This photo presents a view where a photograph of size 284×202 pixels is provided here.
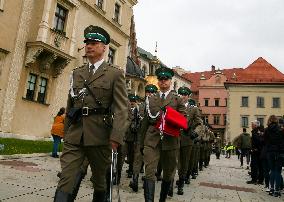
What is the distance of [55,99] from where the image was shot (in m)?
20.9

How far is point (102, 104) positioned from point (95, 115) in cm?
16

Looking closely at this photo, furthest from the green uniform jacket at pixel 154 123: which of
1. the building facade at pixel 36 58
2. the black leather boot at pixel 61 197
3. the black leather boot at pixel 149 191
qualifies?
the building facade at pixel 36 58

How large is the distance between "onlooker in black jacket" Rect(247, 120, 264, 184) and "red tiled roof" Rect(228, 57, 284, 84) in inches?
1821

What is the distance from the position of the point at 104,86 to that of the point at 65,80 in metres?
18.4

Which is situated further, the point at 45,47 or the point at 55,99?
the point at 55,99

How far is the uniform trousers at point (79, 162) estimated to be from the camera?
11.6 ft

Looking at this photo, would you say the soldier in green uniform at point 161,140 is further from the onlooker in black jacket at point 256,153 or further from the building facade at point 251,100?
the building facade at point 251,100

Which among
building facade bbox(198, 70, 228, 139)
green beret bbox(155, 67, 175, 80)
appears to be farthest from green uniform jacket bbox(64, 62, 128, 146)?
building facade bbox(198, 70, 228, 139)

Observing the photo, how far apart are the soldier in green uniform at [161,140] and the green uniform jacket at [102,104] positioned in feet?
5.54

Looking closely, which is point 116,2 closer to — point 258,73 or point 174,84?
point 258,73

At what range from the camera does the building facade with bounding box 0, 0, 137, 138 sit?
17672 millimetres

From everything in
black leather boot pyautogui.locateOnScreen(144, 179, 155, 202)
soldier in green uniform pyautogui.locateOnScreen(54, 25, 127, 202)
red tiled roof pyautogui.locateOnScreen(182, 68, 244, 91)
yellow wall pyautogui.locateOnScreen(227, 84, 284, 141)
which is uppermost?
red tiled roof pyautogui.locateOnScreen(182, 68, 244, 91)

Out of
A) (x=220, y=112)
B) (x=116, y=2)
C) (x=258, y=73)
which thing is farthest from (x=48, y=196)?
(x=220, y=112)

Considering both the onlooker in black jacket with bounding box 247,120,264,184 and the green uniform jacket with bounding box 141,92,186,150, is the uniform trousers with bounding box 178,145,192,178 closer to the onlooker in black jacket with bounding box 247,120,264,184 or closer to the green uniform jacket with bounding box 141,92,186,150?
the green uniform jacket with bounding box 141,92,186,150
